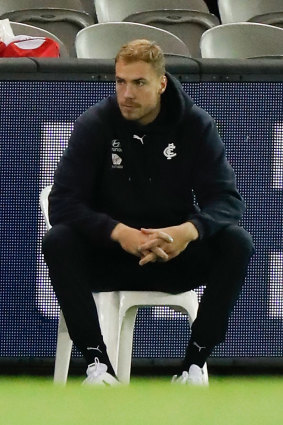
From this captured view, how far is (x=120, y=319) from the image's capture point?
5250 mm

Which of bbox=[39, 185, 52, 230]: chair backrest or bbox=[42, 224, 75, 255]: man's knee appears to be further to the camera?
bbox=[39, 185, 52, 230]: chair backrest

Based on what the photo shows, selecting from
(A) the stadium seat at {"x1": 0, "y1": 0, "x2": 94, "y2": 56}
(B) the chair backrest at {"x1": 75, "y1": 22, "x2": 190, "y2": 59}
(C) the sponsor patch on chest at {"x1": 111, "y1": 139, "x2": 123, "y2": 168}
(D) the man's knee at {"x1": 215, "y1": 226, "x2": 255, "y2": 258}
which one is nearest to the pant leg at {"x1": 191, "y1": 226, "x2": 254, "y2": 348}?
(D) the man's knee at {"x1": 215, "y1": 226, "x2": 255, "y2": 258}

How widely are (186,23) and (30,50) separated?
2.37 m

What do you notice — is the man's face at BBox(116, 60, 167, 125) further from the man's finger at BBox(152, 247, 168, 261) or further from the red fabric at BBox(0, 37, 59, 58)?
the red fabric at BBox(0, 37, 59, 58)

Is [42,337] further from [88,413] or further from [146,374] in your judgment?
[88,413]

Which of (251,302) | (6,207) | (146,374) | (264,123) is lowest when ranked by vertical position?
(146,374)

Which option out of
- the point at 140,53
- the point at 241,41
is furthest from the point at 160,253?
the point at 241,41

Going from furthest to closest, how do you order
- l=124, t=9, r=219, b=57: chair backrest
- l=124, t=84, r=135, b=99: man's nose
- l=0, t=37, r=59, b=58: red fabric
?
l=124, t=9, r=219, b=57: chair backrest < l=0, t=37, r=59, b=58: red fabric < l=124, t=84, r=135, b=99: man's nose

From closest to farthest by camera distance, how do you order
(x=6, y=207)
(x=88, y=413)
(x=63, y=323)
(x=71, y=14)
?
(x=88, y=413)
(x=63, y=323)
(x=6, y=207)
(x=71, y=14)

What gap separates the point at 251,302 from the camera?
594 centimetres

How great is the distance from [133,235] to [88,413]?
87.0 inches

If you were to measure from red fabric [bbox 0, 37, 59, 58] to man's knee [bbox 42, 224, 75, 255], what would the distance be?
143cm

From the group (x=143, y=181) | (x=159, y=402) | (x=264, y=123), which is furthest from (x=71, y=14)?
(x=159, y=402)

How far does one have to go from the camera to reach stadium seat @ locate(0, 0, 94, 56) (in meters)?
8.25
